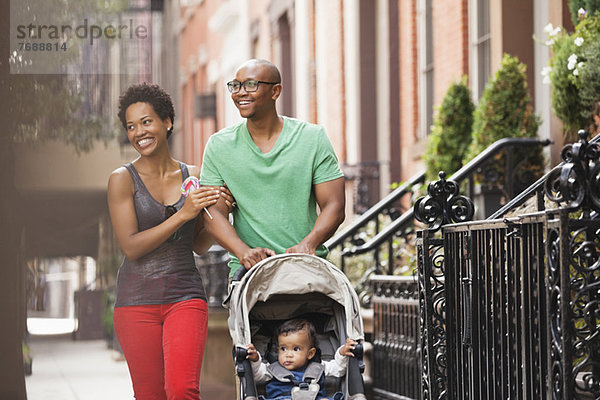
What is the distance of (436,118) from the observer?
1089cm

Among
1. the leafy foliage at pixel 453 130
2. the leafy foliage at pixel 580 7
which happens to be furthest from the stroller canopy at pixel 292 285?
the leafy foliage at pixel 453 130

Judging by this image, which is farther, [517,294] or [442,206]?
[442,206]

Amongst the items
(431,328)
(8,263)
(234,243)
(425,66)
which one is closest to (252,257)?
(234,243)

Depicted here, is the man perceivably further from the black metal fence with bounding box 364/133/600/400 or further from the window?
the window

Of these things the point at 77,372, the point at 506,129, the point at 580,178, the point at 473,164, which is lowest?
the point at 77,372

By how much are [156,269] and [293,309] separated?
2.22 ft

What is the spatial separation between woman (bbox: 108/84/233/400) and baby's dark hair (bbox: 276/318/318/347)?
0.38 meters

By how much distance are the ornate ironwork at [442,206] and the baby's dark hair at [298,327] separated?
1179mm

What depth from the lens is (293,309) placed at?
17.2 feet

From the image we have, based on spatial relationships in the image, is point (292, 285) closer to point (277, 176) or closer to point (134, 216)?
point (277, 176)

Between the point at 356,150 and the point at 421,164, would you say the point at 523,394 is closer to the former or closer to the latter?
the point at 421,164

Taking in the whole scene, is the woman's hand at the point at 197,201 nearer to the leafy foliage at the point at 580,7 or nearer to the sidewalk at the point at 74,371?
the sidewalk at the point at 74,371

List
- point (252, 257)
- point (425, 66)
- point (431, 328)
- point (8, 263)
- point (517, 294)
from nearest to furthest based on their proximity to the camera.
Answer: point (517, 294), point (252, 257), point (431, 328), point (8, 263), point (425, 66)

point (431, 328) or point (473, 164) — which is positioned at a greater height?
point (473, 164)
